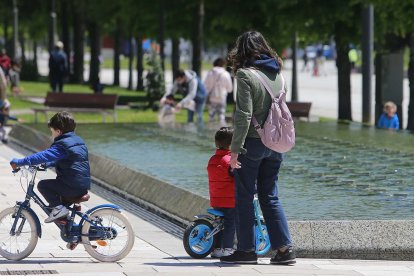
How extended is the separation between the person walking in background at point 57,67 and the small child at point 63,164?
28.0 meters

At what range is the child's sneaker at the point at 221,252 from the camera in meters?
10.1

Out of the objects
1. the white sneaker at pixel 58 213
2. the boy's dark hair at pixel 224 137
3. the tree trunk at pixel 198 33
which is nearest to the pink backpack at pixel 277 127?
the boy's dark hair at pixel 224 137

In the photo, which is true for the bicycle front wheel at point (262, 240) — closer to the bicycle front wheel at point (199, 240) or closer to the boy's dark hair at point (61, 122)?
the bicycle front wheel at point (199, 240)

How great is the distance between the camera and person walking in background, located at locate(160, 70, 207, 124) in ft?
83.7

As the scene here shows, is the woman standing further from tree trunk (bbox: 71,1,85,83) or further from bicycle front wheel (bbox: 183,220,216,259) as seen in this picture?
tree trunk (bbox: 71,1,85,83)

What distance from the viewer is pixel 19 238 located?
10.2m

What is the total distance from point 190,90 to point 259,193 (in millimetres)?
15844

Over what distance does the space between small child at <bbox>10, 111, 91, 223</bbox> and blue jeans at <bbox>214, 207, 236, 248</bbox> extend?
3.55 feet

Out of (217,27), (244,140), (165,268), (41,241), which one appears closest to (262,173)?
(244,140)

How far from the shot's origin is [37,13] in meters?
59.0

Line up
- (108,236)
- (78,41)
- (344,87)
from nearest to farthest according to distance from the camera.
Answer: (108,236) < (344,87) < (78,41)

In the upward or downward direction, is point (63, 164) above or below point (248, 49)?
below

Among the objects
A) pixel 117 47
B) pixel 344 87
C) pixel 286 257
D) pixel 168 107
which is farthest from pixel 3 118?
pixel 117 47

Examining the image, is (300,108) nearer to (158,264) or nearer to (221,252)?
(221,252)
